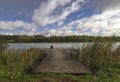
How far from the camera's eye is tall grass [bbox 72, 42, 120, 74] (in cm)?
1073

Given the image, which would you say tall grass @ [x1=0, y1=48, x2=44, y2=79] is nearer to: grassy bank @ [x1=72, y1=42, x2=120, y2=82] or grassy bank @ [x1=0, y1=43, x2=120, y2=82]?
grassy bank @ [x1=0, y1=43, x2=120, y2=82]

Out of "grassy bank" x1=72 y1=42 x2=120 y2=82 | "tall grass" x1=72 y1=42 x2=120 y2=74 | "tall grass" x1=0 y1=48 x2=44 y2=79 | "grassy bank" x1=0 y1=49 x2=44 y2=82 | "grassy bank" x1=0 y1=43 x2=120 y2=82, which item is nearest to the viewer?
"grassy bank" x1=0 y1=43 x2=120 y2=82

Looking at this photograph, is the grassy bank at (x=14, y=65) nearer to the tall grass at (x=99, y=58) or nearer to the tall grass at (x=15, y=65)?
the tall grass at (x=15, y=65)

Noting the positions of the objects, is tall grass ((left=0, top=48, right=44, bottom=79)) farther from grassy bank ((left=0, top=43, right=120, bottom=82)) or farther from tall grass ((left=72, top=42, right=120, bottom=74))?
tall grass ((left=72, top=42, right=120, bottom=74))

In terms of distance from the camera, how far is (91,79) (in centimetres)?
844

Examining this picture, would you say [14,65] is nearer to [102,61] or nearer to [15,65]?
[15,65]

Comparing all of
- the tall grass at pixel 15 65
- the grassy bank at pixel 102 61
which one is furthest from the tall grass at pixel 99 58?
the tall grass at pixel 15 65

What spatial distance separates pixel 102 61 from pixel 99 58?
256mm

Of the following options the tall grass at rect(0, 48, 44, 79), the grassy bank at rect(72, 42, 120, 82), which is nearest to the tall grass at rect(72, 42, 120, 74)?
the grassy bank at rect(72, 42, 120, 82)

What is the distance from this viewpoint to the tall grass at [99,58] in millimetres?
10727

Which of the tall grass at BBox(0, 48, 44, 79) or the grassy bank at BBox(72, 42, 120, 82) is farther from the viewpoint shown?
the grassy bank at BBox(72, 42, 120, 82)

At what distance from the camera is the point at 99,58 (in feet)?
37.0

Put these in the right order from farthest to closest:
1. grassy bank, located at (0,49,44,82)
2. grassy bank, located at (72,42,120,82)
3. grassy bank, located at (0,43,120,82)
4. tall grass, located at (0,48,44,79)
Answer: grassy bank, located at (72,42,120,82) → tall grass, located at (0,48,44,79) → grassy bank, located at (0,49,44,82) → grassy bank, located at (0,43,120,82)

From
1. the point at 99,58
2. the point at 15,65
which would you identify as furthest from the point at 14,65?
the point at 99,58
